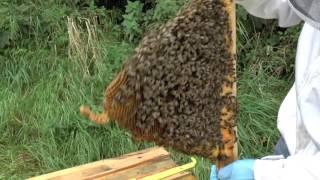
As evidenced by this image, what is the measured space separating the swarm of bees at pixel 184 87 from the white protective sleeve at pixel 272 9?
0.13 meters

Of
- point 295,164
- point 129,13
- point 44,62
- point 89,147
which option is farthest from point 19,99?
point 295,164

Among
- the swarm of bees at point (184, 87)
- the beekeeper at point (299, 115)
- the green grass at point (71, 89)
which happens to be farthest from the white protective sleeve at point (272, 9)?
the green grass at point (71, 89)

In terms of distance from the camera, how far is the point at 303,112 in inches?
64.2

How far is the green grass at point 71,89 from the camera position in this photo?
11.6ft

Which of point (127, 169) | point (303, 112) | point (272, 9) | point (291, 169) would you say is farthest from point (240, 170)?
point (127, 169)

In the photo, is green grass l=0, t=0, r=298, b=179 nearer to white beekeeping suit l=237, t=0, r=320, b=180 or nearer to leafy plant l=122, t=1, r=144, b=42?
leafy plant l=122, t=1, r=144, b=42

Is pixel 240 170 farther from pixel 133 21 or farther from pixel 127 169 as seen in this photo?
pixel 133 21

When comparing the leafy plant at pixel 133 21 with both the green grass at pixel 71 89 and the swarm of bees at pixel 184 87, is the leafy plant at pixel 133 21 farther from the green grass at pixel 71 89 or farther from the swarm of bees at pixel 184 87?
the swarm of bees at pixel 184 87

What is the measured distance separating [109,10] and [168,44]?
2861 millimetres

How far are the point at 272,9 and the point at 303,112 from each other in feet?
1.52

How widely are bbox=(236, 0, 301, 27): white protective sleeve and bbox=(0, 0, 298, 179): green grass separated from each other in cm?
143

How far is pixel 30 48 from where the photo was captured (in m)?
4.34

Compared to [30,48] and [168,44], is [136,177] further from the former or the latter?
[30,48]

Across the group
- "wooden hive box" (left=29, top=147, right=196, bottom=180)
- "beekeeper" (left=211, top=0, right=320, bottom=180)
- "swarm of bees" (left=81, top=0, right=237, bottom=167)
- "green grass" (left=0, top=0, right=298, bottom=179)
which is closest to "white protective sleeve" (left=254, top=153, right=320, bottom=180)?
"beekeeper" (left=211, top=0, right=320, bottom=180)
